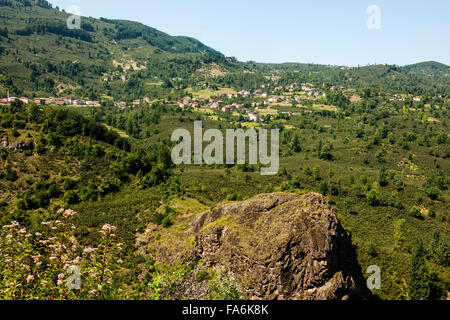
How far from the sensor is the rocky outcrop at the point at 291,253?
794 inches

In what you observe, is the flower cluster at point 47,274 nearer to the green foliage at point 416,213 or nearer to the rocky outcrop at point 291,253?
the rocky outcrop at point 291,253

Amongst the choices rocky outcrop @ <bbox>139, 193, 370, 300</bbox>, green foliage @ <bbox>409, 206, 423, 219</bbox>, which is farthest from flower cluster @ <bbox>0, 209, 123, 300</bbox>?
green foliage @ <bbox>409, 206, 423, 219</bbox>

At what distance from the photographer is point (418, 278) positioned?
37469mm

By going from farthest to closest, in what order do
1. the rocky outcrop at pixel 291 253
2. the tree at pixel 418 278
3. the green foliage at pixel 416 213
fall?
the green foliage at pixel 416 213 < the tree at pixel 418 278 < the rocky outcrop at pixel 291 253

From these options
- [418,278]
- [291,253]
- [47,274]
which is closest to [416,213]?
[418,278]

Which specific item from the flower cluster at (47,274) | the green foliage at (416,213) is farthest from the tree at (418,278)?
the flower cluster at (47,274)

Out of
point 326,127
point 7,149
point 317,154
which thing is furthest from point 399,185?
point 7,149

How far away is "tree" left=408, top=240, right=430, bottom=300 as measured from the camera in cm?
3662

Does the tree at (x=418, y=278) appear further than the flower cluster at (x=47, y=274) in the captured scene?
Yes

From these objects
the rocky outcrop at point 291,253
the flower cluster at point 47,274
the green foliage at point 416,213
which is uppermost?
the flower cluster at point 47,274

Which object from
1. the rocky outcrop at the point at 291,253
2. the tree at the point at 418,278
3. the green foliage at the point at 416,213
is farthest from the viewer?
the green foliage at the point at 416,213

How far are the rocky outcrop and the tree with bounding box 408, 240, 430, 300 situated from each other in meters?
21.0

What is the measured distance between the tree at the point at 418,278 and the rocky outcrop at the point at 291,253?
68.8ft
